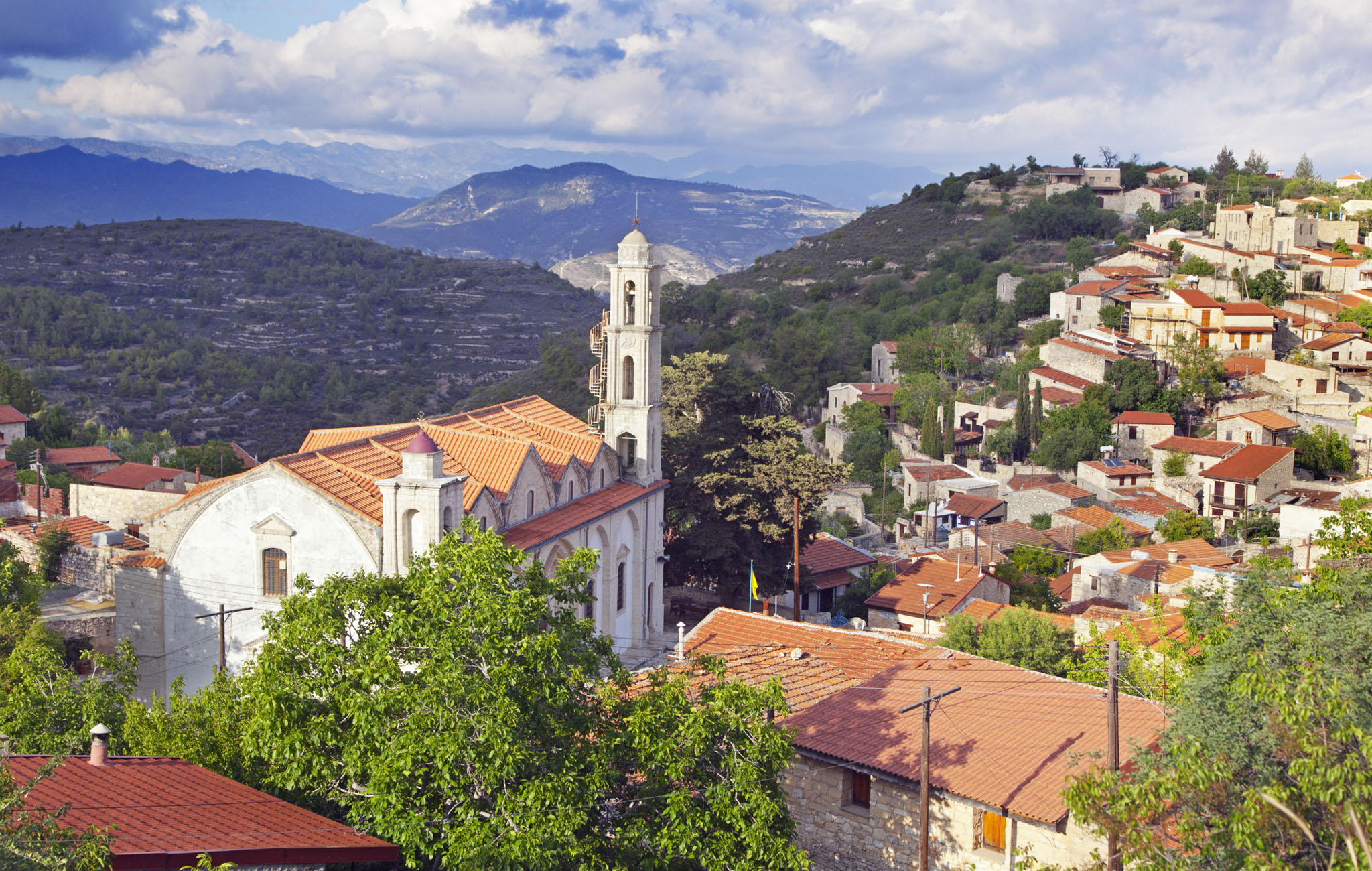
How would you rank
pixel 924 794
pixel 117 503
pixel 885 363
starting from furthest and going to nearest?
pixel 885 363 < pixel 117 503 < pixel 924 794

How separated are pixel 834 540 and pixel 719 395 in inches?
352

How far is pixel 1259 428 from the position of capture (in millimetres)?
55344

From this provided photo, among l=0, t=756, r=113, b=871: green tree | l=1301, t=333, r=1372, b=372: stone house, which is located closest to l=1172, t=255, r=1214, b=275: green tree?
l=1301, t=333, r=1372, b=372: stone house

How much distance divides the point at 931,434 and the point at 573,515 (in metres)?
39.2

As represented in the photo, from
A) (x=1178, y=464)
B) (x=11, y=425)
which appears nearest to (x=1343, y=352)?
(x=1178, y=464)

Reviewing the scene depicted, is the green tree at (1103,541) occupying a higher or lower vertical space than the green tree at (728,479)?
lower

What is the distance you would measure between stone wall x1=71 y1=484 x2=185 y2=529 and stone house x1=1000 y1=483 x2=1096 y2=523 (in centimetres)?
3454

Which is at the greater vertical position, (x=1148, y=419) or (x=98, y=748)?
(x=1148, y=419)

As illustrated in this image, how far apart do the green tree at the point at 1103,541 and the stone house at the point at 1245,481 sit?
632 cm

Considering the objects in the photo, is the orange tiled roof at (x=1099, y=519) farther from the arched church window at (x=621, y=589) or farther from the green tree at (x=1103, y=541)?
the arched church window at (x=621, y=589)

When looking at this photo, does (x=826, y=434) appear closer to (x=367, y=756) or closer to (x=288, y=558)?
(x=288, y=558)

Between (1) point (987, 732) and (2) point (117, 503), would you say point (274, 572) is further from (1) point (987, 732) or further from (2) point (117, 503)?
(1) point (987, 732)

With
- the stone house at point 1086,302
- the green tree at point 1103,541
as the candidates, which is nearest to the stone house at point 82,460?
the green tree at point 1103,541

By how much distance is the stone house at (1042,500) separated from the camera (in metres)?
50.8
